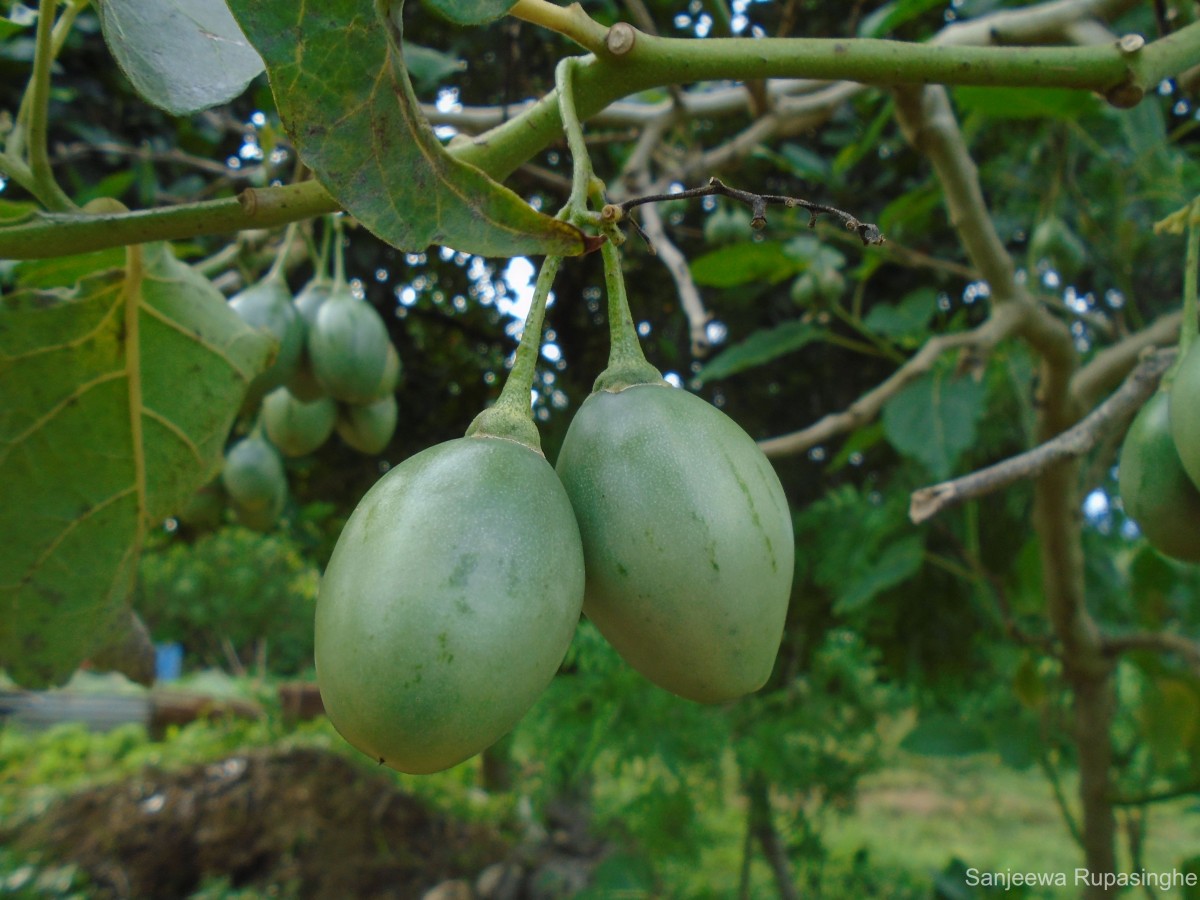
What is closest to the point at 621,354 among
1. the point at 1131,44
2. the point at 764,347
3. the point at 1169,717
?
the point at 1131,44

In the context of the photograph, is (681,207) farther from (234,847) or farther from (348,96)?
(234,847)

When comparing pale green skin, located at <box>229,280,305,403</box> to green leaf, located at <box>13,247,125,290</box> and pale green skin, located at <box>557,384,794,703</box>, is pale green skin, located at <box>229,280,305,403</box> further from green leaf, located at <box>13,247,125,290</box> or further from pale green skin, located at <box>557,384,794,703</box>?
pale green skin, located at <box>557,384,794,703</box>

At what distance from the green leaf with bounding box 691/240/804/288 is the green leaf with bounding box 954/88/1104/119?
20.0 inches

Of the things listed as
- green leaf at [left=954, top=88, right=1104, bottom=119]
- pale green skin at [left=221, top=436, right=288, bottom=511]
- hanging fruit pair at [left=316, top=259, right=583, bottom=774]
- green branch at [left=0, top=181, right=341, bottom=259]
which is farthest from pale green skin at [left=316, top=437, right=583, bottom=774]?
pale green skin at [left=221, top=436, right=288, bottom=511]

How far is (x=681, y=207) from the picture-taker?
2953 mm

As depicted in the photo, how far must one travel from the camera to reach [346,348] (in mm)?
1537

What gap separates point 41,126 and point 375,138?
0.46m

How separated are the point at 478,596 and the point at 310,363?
4.02 ft

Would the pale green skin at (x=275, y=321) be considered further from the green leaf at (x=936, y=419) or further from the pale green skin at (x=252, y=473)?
the green leaf at (x=936, y=419)

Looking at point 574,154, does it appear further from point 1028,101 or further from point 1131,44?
point 1028,101

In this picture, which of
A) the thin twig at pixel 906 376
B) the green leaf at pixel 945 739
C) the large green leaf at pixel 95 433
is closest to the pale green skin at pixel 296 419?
the large green leaf at pixel 95 433

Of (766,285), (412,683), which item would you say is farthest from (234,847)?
(412,683)

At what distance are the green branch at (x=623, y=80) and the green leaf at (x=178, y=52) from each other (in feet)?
0.34

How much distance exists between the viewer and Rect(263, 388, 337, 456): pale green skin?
5.96 ft
